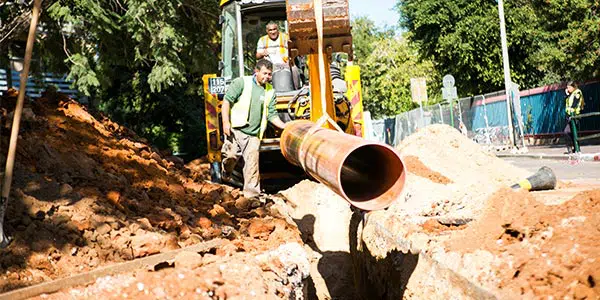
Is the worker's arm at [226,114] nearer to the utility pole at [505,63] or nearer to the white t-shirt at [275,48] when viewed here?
the white t-shirt at [275,48]

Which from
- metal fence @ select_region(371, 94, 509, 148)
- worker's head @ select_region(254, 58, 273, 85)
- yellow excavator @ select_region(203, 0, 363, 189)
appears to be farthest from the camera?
metal fence @ select_region(371, 94, 509, 148)

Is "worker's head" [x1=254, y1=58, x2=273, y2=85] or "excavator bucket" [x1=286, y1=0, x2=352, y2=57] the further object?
"worker's head" [x1=254, y1=58, x2=273, y2=85]

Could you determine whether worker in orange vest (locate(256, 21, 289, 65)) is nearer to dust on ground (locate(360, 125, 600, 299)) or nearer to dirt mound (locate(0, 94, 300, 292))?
dirt mound (locate(0, 94, 300, 292))

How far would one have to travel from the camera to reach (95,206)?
5004 mm

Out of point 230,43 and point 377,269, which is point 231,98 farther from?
point 230,43

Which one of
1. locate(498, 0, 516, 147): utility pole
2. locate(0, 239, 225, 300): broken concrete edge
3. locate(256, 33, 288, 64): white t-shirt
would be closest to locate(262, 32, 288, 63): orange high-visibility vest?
locate(256, 33, 288, 64): white t-shirt

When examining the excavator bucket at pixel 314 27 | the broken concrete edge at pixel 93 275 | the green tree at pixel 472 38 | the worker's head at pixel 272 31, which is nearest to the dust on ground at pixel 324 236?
the worker's head at pixel 272 31

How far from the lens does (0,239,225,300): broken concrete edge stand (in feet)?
12.3

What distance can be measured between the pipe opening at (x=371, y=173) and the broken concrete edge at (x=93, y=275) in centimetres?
115

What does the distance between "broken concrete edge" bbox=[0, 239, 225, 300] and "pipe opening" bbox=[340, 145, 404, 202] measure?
45.1 inches

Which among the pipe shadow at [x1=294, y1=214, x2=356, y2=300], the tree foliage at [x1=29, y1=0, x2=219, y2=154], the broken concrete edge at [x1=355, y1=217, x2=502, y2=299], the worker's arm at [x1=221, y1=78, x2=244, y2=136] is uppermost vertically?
the tree foliage at [x1=29, y1=0, x2=219, y2=154]

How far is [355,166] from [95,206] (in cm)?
189

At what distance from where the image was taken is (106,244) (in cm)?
458

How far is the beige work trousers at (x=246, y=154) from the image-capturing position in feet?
25.1
